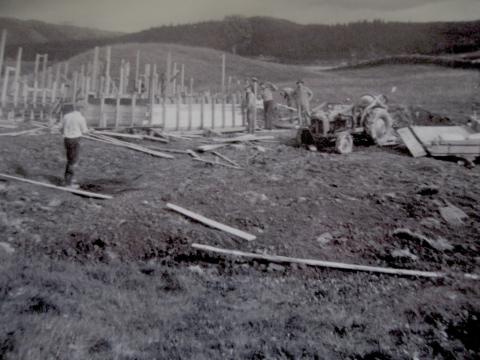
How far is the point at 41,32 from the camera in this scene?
43.1 metres

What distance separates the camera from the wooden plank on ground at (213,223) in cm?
541

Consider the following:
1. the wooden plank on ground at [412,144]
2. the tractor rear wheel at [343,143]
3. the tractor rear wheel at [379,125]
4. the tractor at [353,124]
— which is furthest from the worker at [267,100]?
the wooden plank on ground at [412,144]

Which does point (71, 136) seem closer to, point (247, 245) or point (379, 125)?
point (247, 245)

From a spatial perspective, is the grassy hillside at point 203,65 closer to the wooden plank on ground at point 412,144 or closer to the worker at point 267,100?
the worker at point 267,100

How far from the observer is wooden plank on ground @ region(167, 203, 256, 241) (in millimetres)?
5406

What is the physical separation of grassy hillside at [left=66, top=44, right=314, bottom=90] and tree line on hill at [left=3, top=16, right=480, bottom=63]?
19.9ft

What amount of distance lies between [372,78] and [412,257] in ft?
84.9

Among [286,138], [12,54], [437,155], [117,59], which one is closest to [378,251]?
[437,155]

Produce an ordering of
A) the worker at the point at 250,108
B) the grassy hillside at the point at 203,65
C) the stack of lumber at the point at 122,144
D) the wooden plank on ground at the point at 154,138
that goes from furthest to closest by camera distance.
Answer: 1. the grassy hillside at the point at 203,65
2. the worker at the point at 250,108
3. the wooden plank on ground at the point at 154,138
4. the stack of lumber at the point at 122,144

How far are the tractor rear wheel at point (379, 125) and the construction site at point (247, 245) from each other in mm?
62

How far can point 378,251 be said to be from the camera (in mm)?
5195

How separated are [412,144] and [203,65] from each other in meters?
24.9

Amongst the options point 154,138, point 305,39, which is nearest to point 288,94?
point 154,138

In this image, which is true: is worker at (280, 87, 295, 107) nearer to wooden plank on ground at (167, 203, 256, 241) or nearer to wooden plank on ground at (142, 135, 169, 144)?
wooden plank on ground at (142, 135, 169, 144)
